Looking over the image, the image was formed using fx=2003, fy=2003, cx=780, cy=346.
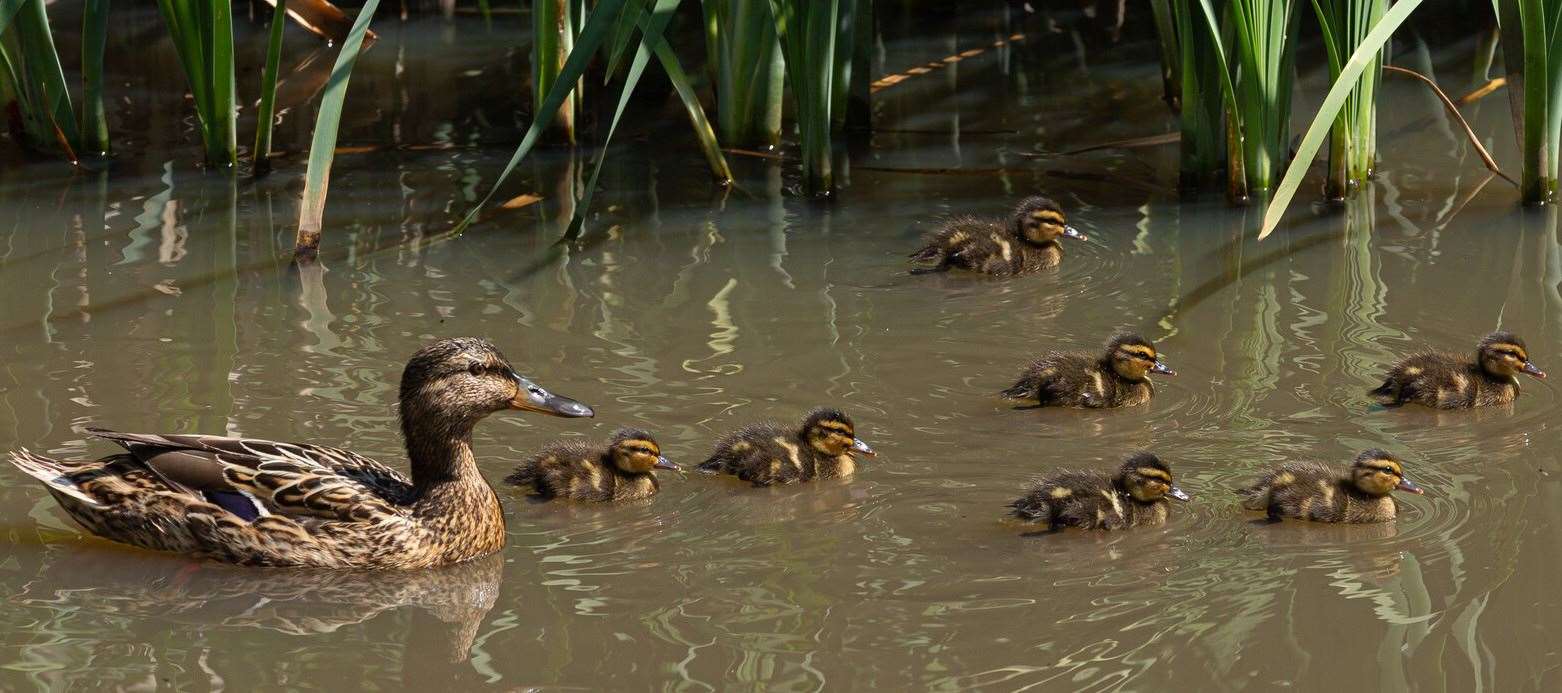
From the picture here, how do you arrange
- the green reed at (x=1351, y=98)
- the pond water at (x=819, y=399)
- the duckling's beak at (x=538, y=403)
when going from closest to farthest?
the pond water at (x=819, y=399) → the duckling's beak at (x=538, y=403) → the green reed at (x=1351, y=98)

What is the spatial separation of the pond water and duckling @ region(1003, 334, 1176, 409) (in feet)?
0.20

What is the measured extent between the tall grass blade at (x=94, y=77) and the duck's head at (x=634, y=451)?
14.1 ft

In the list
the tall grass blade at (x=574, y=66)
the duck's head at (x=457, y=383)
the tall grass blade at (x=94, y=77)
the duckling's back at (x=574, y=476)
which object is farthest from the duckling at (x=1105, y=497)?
the tall grass blade at (x=94, y=77)

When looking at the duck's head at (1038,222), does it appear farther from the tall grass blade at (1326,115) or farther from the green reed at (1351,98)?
the green reed at (1351,98)

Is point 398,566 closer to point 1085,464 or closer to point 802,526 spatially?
point 802,526

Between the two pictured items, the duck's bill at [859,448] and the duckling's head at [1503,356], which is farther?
the duckling's head at [1503,356]

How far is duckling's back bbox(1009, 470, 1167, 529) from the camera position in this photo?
187 inches

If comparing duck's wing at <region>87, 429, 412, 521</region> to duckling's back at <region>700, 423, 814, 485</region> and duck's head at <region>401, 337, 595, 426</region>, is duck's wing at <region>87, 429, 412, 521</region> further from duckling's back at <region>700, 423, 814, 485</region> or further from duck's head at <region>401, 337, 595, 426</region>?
duckling's back at <region>700, 423, 814, 485</region>

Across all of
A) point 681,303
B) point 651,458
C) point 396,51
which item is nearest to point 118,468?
point 651,458

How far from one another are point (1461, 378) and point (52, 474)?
374cm

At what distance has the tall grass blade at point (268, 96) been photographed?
24.9ft

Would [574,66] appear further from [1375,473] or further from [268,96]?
[1375,473]

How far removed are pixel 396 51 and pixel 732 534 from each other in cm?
727

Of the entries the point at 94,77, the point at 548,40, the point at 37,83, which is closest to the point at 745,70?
the point at 548,40
